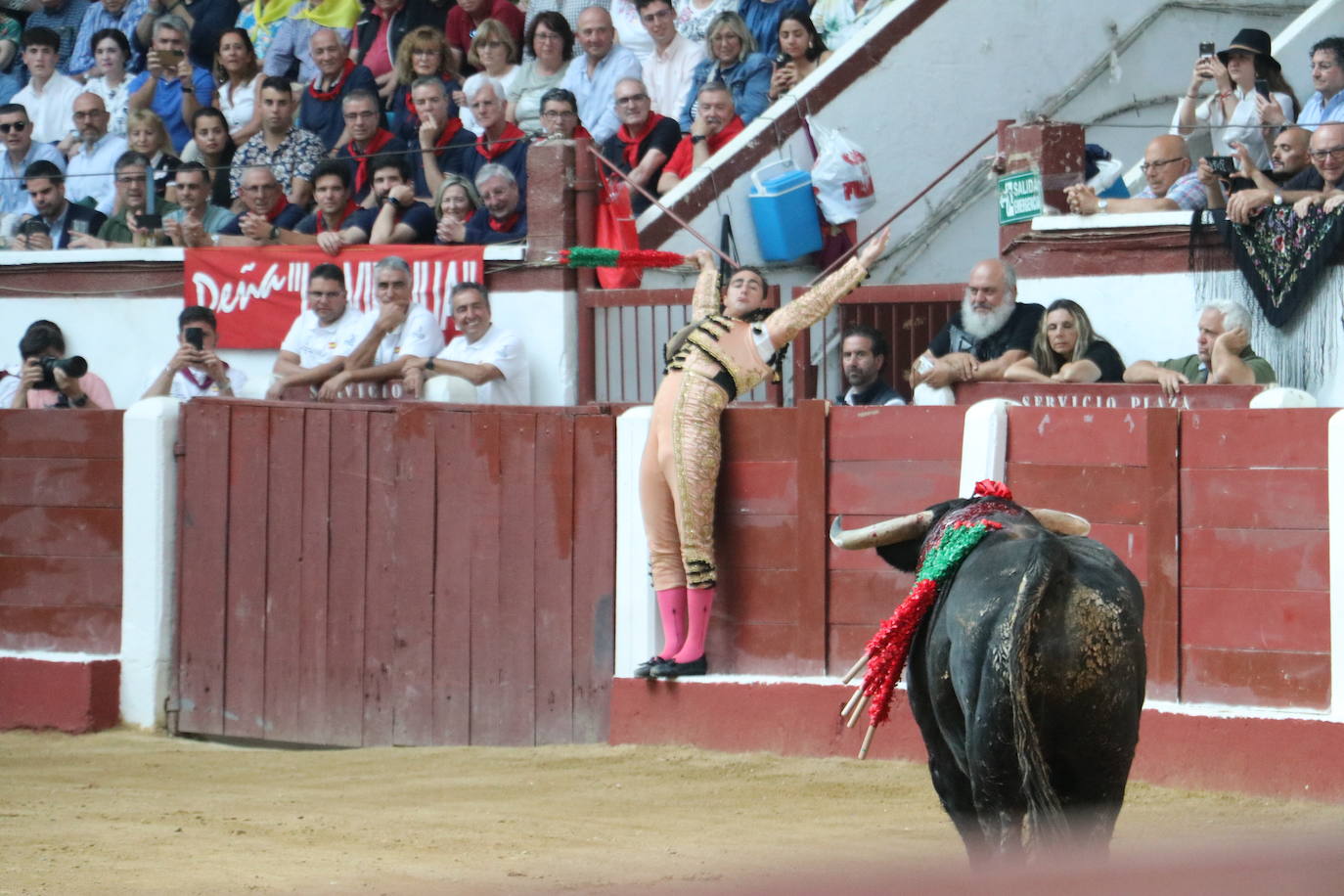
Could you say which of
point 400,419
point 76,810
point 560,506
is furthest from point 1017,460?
point 76,810

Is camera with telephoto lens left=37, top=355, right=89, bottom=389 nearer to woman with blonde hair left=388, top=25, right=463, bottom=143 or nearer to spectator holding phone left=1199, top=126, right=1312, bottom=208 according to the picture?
woman with blonde hair left=388, top=25, right=463, bottom=143

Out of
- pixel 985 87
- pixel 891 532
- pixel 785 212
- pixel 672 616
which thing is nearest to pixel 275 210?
pixel 785 212

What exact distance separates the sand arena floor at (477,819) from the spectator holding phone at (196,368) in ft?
6.72

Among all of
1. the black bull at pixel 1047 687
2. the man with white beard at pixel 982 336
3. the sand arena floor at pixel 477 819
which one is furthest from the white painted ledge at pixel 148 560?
the black bull at pixel 1047 687

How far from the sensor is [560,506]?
298 inches

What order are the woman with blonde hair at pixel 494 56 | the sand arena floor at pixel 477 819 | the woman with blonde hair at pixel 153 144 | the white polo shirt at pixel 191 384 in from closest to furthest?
the sand arena floor at pixel 477 819 < the white polo shirt at pixel 191 384 < the woman with blonde hair at pixel 494 56 < the woman with blonde hair at pixel 153 144

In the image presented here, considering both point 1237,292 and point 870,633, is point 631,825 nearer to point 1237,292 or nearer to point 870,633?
point 870,633

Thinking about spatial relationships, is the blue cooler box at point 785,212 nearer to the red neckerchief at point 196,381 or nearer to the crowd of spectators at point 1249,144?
the crowd of spectators at point 1249,144

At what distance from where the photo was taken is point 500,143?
31.4ft

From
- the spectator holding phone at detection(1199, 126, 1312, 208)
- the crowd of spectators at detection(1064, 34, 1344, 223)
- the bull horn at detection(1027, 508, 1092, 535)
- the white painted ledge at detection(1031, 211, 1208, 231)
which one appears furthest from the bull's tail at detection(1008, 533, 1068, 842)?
the white painted ledge at detection(1031, 211, 1208, 231)

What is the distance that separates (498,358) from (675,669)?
210 cm

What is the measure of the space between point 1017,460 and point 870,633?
844 mm

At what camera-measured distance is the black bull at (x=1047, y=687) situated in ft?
11.4

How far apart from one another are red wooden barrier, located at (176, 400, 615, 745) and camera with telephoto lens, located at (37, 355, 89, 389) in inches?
34.0
